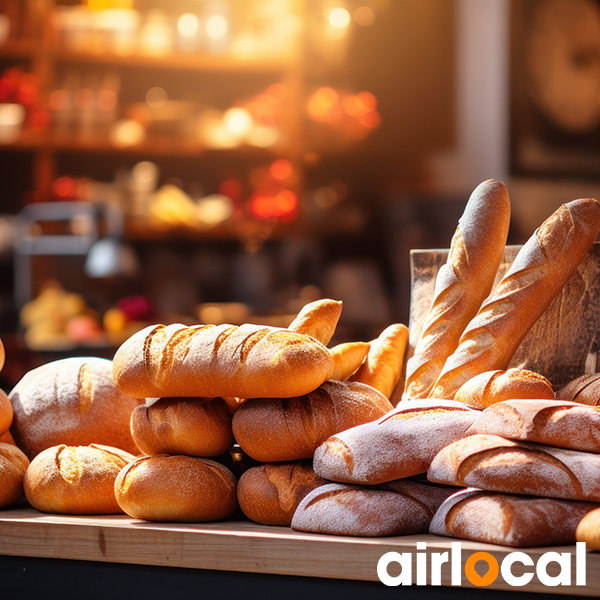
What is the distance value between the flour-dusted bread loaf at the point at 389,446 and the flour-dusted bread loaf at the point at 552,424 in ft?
0.19

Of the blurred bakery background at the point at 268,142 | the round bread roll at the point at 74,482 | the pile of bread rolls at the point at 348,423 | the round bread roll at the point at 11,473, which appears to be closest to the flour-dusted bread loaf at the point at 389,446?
the pile of bread rolls at the point at 348,423

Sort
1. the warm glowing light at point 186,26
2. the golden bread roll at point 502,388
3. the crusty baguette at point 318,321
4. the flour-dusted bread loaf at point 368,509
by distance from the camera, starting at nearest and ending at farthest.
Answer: the flour-dusted bread loaf at point 368,509 < the golden bread roll at point 502,388 < the crusty baguette at point 318,321 < the warm glowing light at point 186,26

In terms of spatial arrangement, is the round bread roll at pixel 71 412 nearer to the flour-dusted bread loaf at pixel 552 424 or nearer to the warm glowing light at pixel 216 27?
the flour-dusted bread loaf at pixel 552 424

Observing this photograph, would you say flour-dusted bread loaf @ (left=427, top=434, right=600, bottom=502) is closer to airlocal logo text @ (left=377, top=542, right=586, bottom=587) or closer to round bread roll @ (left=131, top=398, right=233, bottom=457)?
airlocal logo text @ (left=377, top=542, right=586, bottom=587)

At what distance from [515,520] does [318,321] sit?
385 mm

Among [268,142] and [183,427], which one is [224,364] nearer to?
[183,427]

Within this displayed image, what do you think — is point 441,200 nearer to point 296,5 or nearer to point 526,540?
point 296,5

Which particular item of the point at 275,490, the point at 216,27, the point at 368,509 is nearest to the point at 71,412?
the point at 275,490

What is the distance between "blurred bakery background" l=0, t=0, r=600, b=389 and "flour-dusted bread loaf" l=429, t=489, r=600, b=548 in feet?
9.83

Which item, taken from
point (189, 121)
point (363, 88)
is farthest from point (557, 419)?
point (363, 88)

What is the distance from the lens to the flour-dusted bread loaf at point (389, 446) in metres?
0.80

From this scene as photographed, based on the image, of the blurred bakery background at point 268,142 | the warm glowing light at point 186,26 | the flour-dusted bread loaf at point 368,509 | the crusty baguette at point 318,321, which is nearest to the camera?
the flour-dusted bread loaf at point 368,509

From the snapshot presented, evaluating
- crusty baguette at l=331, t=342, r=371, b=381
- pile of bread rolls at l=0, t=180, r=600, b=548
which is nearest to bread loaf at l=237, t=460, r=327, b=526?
pile of bread rolls at l=0, t=180, r=600, b=548

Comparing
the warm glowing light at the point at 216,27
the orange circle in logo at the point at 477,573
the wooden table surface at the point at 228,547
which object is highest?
the warm glowing light at the point at 216,27
